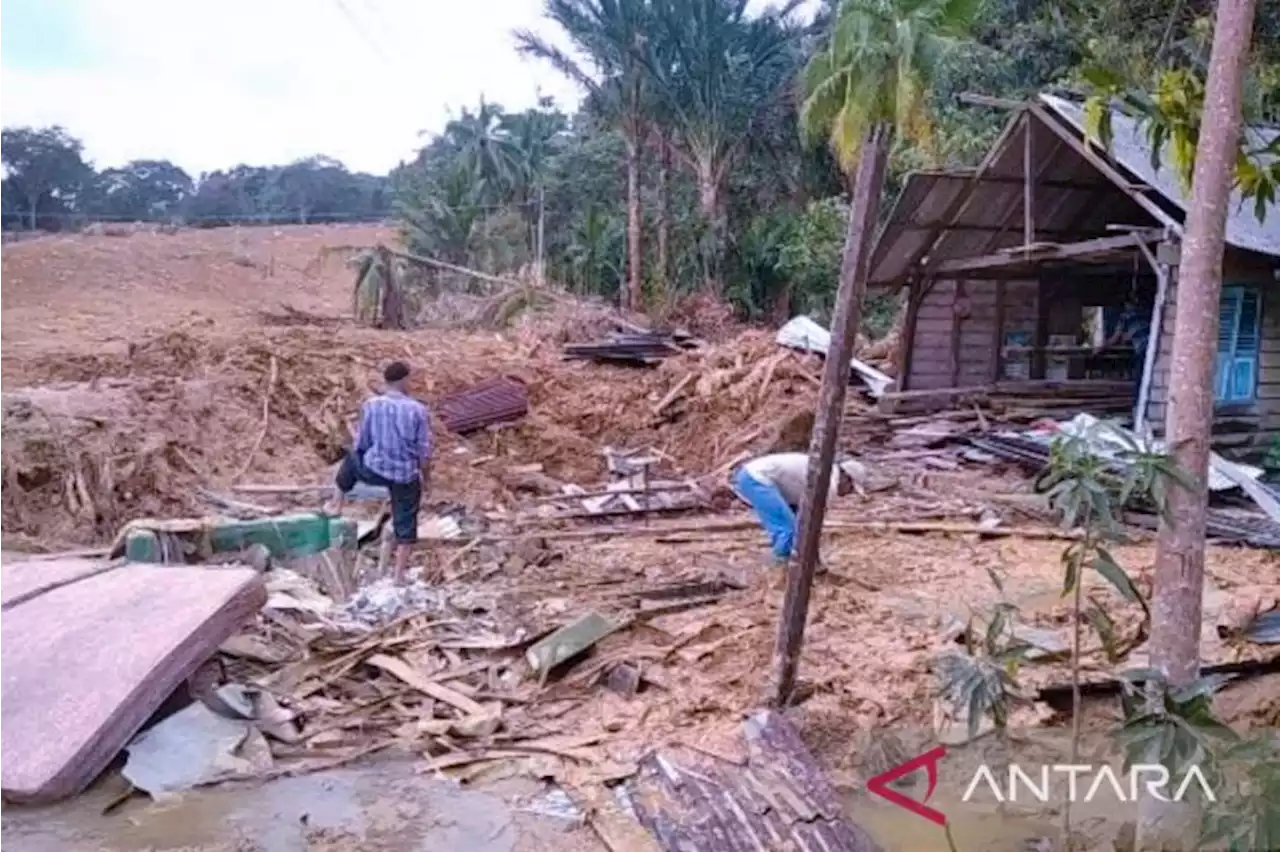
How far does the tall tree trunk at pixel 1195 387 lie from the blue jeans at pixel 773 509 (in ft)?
13.7

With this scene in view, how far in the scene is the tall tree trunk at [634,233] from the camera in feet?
85.3

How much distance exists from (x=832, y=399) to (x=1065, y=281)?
1314 centimetres

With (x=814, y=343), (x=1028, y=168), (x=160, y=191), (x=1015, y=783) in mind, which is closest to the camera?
(x=1015, y=783)

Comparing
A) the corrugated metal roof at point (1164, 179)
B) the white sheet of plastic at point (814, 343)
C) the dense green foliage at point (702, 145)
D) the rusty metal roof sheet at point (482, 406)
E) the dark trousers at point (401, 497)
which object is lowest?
the dark trousers at point (401, 497)

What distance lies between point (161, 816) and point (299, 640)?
6.32ft

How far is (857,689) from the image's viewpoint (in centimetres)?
626

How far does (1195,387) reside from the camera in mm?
3908

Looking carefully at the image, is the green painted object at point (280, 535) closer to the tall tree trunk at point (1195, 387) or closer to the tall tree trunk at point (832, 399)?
the tall tree trunk at point (832, 399)

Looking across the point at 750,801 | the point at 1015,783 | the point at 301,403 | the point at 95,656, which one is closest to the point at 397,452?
the point at 95,656

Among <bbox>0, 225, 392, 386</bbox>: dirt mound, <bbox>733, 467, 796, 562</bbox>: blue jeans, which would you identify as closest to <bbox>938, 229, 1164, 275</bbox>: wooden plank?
<bbox>733, 467, 796, 562</bbox>: blue jeans

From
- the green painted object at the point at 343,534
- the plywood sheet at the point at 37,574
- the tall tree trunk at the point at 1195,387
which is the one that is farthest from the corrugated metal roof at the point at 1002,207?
the tall tree trunk at the point at 1195,387

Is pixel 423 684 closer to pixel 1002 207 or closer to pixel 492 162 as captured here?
pixel 1002 207

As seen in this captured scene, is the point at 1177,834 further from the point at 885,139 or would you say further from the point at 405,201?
the point at 405,201

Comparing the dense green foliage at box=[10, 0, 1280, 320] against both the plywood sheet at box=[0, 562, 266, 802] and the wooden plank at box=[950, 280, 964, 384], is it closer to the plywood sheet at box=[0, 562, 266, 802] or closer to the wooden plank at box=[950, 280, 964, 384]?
the wooden plank at box=[950, 280, 964, 384]
